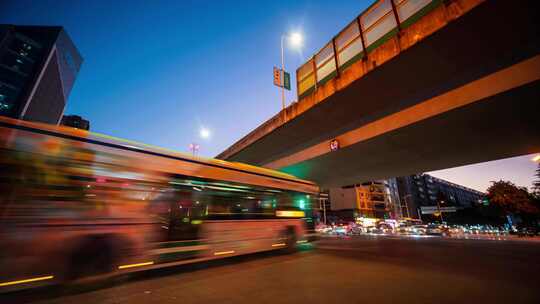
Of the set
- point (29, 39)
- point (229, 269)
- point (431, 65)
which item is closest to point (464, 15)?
point (431, 65)

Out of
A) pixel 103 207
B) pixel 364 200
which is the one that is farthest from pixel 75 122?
pixel 364 200

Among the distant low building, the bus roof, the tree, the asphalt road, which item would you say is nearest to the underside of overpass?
the asphalt road

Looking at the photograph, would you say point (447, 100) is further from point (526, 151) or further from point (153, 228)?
point (153, 228)

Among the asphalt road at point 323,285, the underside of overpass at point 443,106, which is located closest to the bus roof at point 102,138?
the asphalt road at point 323,285

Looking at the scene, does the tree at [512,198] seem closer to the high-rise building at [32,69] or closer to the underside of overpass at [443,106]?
the underside of overpass at [443,106]

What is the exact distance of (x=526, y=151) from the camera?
529 inches

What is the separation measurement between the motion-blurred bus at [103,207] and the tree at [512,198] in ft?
104

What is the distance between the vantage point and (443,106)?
30.9ft

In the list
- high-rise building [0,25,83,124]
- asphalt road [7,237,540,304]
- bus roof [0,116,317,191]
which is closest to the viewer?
asphalt road [7,237,540,304]

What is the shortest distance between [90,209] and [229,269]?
4.15 metres

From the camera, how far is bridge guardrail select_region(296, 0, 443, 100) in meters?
9.05

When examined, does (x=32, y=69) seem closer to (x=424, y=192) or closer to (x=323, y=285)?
(x=323, y=285)

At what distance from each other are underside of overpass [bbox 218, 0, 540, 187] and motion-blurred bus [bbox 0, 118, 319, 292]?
292 inches

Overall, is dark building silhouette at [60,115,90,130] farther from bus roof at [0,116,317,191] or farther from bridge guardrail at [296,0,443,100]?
bus roof at [0,116,317,191]
